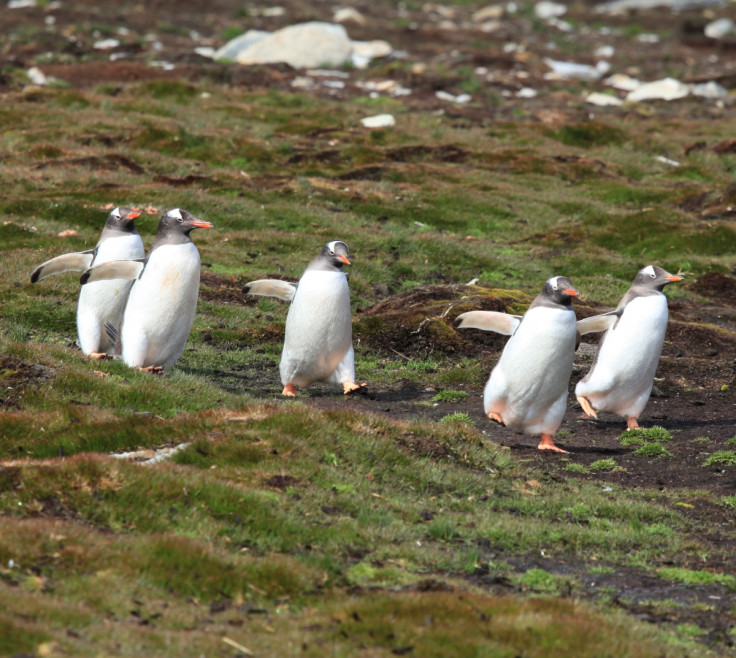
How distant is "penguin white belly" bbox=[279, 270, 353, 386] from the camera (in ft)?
48.0

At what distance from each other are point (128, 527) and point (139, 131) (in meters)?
27.4

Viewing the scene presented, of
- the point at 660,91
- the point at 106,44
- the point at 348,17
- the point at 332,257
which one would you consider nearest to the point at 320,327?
the point at 332,257

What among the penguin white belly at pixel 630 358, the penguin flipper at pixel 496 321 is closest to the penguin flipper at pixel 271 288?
the penguin flipper at pixel 496 321

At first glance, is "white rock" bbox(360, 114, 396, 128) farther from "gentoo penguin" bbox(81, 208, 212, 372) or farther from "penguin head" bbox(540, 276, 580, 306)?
"penguin head" bbox(540, 276, 580, 306)

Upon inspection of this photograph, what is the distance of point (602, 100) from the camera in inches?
2064

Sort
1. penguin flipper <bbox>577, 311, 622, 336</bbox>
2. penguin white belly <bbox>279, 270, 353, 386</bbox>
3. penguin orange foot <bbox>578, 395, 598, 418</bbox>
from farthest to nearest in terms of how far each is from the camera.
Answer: penguin flipper <bbox>577, 311, 622, 336</bbox> → penguin orange foot <bbox>578, 395, 598, 418</bbox> → penguin white belly <bbox>279, 270, 353, 386</bbox>

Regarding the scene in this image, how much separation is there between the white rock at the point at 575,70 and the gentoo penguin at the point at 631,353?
47.1m

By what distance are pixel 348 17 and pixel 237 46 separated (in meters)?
23.1

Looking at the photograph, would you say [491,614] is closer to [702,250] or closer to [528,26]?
[702,250]

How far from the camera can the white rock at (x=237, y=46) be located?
186ft

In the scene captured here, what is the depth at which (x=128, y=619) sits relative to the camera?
676cm

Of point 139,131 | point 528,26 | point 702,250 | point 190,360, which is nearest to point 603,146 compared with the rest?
point 702,250

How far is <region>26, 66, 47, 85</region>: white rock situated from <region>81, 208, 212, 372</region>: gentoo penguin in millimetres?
34451

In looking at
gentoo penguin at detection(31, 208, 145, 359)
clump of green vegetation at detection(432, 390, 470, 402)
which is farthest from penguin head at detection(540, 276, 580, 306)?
gentoo penguin at detection(31, 208, 145, 359)
